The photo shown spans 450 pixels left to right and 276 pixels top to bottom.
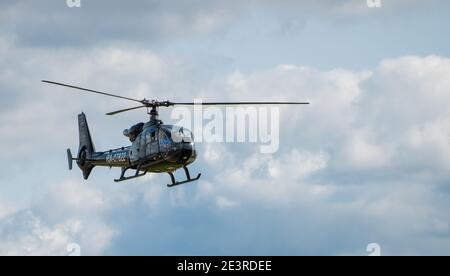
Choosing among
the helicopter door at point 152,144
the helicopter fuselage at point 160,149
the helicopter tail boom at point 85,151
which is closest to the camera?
the helicopter fuselage at point 160,149

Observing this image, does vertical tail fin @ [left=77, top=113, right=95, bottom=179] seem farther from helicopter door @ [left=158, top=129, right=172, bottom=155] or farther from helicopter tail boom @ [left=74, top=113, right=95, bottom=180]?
helicopter door @ [left=158, top=129, right=172, bottom=155]

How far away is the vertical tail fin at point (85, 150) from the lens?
120688 mm

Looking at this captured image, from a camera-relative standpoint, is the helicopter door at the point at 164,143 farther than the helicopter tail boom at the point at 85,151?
No

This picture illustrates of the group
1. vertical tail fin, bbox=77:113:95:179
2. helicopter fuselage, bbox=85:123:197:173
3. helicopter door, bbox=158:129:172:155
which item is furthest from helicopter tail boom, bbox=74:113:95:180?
helicopter door, bbox=158:129:172:155

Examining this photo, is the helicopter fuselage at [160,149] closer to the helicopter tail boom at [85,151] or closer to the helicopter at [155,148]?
the helicopter at [155,148]

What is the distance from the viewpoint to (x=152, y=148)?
349 ft

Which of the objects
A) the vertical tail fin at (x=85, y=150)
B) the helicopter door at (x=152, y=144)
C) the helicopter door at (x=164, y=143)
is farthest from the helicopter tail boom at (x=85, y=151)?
the helicopter door at (x=164, y=143)

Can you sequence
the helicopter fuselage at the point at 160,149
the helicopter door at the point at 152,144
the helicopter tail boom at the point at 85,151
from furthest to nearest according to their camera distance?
the helicopter tail boom at the point at 85,151 → the helicopter door at the point at 152,144 → the helicopter fuselage at the point at 160,149

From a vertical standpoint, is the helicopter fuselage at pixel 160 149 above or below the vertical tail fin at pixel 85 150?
below

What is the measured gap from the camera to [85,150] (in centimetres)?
12225
